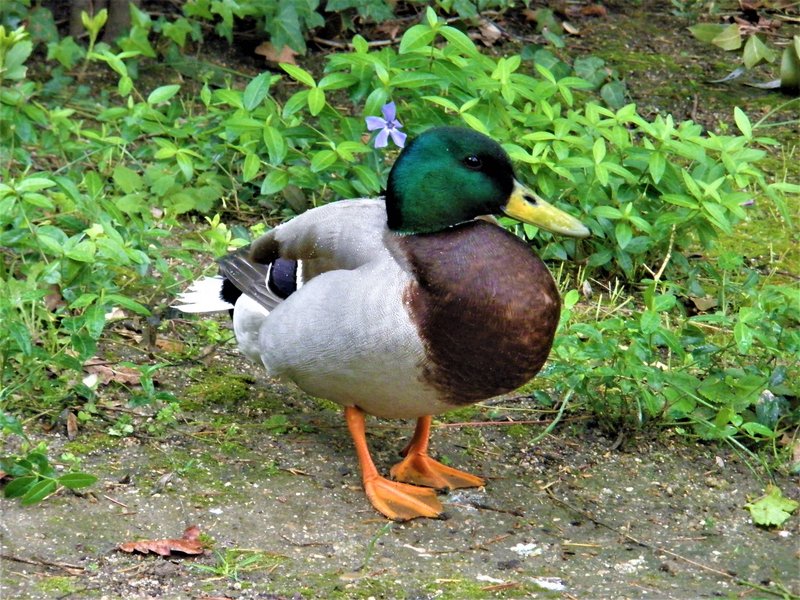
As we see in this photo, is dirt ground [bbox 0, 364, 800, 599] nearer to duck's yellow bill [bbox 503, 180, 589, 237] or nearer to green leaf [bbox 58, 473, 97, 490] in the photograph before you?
green leaf [bbox 58, 473, 97, 490]

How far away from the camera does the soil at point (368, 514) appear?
3.26 meters

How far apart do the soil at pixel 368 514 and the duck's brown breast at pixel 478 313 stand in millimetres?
486

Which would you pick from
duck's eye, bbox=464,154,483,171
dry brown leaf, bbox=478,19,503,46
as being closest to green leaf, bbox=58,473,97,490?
duck's eye, bbox=464,154,483,171

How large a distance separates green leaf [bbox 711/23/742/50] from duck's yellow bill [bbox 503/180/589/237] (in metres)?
3.44

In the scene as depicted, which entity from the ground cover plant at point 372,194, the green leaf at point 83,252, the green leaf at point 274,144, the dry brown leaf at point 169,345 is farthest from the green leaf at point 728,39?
the green leaf at point 83,252

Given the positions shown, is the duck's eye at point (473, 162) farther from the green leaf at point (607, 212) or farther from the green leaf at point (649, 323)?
the green leaf at point (607, 212)

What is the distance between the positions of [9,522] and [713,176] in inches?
124

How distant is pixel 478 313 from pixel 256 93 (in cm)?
212

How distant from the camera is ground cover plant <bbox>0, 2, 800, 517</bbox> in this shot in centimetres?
400

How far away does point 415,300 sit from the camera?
3.53 meters

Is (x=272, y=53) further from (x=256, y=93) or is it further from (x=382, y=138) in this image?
(x=382, y=138)

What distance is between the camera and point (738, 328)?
3887 millimetres

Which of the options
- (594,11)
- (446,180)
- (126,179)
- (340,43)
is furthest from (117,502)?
(594,11)

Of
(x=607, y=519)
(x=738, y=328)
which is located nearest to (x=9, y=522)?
(x=607, y=519)
